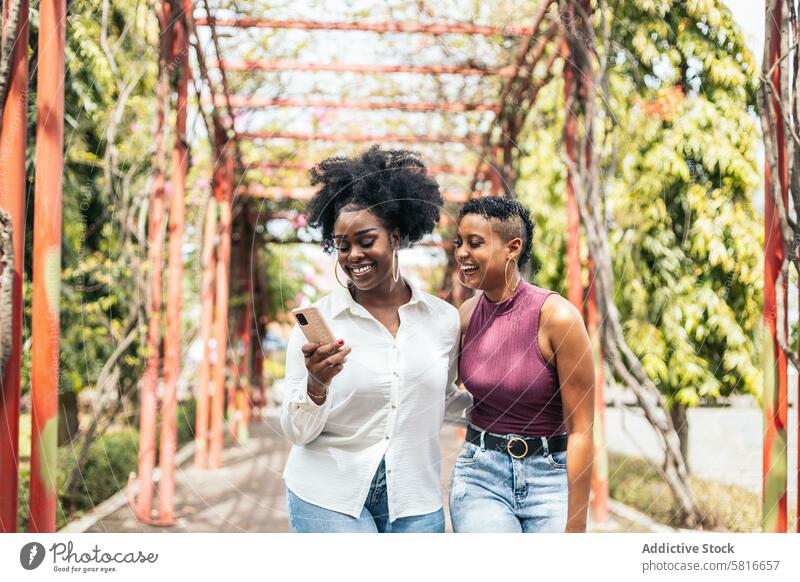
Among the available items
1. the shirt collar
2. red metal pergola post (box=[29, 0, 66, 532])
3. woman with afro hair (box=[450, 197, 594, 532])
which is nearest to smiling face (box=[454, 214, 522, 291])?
woman with afro hair (box=[450, 197, 594, 532])

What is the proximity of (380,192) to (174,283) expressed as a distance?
203 cm

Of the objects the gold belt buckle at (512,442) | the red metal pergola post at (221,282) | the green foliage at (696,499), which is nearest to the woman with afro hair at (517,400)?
the gold belt buckle at (512,442)

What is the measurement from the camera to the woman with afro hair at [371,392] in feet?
6.13

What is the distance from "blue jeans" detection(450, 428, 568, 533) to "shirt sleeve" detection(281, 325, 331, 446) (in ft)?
1.19

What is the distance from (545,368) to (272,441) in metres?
5.80

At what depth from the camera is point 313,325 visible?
6.00 ft

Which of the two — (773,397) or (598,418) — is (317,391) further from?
(598,418)

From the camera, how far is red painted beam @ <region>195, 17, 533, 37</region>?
3092 mm

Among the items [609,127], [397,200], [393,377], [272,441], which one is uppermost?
[609,127]

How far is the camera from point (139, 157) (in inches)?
182

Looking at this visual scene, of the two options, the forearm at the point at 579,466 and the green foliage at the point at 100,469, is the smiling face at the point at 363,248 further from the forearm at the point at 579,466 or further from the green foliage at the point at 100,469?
the green foliage at the point at 100,469

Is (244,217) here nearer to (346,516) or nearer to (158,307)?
(158,307)
